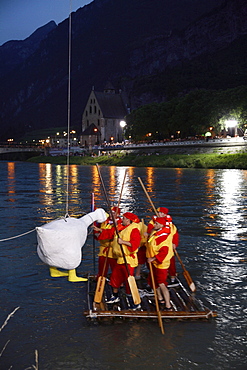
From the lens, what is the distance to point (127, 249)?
9.60 m

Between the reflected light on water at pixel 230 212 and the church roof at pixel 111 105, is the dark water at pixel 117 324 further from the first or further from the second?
the church roof at pixel 111 105

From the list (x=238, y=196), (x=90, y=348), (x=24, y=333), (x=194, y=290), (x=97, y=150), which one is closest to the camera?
(x=90, y=348)

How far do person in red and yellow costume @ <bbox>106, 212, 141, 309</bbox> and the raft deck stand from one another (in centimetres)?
27

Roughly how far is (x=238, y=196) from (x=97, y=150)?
95.4m

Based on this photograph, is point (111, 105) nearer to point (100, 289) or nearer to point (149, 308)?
point (100, 289)

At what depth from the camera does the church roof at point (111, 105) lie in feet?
522

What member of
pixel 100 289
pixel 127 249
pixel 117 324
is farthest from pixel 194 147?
pixel 117 324

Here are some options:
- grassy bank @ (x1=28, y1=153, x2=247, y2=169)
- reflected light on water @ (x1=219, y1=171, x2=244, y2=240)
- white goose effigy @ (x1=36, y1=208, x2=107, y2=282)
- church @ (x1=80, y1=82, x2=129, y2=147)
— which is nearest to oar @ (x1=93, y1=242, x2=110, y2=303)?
white goose effigy @ (x1=36, y1=208, x2=107, y2=282)

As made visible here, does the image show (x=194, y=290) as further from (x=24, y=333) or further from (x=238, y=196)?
(x=238, y=196)

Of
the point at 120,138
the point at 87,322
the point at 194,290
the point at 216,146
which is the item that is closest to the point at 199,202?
the point at 194,290

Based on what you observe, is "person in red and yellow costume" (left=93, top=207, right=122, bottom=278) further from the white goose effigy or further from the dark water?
the dark water

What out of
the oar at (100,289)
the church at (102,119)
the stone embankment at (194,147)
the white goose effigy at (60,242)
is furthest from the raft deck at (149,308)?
the church at (102,119)

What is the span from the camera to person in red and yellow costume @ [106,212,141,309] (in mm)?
9477

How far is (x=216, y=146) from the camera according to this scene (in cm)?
8344
